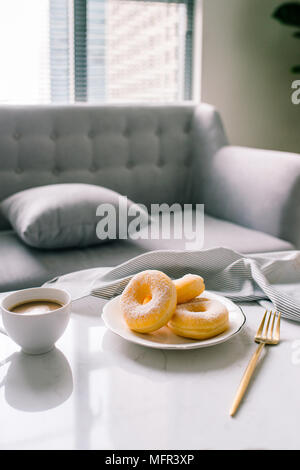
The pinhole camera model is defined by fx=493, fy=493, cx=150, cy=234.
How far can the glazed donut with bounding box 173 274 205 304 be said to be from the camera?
789mm

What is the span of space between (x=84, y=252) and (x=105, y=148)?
1.86ft

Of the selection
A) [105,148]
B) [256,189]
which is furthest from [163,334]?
[105,148]

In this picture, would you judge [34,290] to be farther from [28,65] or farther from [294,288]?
[28,65]

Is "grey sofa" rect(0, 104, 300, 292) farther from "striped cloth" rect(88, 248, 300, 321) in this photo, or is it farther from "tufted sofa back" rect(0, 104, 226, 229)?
"striped cloth" rect(88, 248, 300, 321)

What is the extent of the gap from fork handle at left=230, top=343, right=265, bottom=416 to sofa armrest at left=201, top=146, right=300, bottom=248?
105 centimetres

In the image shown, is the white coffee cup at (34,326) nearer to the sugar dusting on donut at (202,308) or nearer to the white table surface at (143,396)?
the white table surface at (143,396)

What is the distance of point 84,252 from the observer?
5.23 feet

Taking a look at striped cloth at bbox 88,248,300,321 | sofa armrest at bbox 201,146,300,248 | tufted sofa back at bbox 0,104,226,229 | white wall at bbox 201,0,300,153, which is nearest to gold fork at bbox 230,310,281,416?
striped cloth at bbox 88,248,300,321

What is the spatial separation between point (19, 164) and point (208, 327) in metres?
1.36

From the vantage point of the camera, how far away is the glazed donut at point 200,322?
71cm

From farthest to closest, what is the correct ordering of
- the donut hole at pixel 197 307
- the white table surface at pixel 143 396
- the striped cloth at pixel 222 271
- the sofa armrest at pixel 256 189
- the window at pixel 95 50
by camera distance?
the window at pixel 95 50 < the sofa armrest at pixel 256 189 < the striped cloth at pixel 222 271 < the donut hole at pixel 197 307 < the white table surface at pixel 143 396

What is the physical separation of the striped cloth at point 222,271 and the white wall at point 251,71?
2343mm

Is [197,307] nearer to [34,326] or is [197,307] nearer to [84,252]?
[34,326]

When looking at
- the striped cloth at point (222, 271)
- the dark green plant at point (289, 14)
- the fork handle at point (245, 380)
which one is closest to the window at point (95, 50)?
the dark green plant at point (289, 14)
